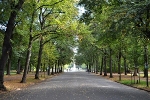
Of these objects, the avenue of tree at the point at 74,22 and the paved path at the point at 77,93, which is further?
the avenue of tree at the point at 74,22

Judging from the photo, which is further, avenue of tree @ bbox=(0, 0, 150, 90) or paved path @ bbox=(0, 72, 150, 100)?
avenue of tree @ bbox=(0, 0, 150, 90)

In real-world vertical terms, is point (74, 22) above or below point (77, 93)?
above

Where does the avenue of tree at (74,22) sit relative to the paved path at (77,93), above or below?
above

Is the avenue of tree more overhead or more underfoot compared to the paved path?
more overhead

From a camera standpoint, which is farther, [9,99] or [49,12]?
[49,12]

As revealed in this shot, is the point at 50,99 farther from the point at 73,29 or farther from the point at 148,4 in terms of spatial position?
the point at 73,29

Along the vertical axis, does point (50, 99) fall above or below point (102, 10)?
below

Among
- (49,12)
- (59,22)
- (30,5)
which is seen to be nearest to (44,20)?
(49,12)

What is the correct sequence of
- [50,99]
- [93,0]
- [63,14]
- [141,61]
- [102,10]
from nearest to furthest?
[50,99], [93,0], [102,10], [63,14], [141,61]

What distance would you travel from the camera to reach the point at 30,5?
74.3ft

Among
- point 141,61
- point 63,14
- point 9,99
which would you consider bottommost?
point 9,99

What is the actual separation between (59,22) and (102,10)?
378 inches

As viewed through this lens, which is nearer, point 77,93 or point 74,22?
point 77,93

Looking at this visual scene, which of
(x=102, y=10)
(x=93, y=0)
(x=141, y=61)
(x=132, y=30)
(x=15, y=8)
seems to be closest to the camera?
(x=132, y=30)
